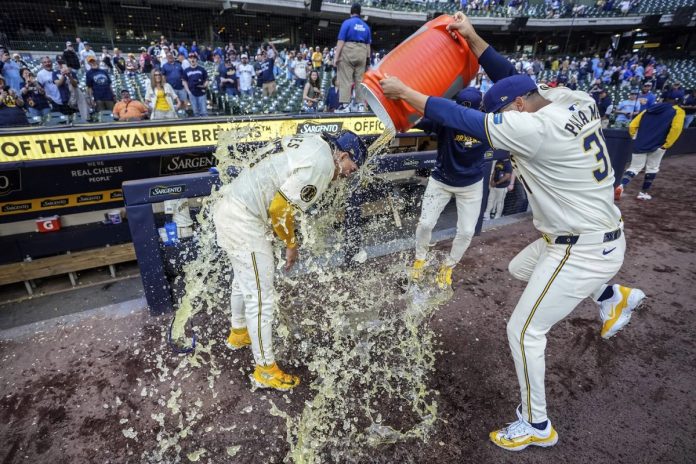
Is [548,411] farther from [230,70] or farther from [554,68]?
[554,68]

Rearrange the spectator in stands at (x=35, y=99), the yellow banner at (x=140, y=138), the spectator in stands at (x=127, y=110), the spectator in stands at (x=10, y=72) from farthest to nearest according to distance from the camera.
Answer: the spectator in stands at (x=10, y=72) → the spectator in stands at (x=35, y=99) → the spectator in stands at (x=127, y=110) → the yellow banner at (x=140, y=138)

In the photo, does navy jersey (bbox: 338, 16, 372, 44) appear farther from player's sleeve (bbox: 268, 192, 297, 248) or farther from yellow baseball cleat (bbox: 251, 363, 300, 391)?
yellow baseball cleat (bbox: 251, 363, 300, 391)

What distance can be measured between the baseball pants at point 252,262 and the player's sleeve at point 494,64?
198 centimetres

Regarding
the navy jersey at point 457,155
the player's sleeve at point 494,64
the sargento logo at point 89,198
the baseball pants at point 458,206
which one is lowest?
the sargento logo at point 89,198

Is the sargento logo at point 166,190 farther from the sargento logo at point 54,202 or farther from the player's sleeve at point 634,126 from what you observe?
the player's sleeve at point 634,126

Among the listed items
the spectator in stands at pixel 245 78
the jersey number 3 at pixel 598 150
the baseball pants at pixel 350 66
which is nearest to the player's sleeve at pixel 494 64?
the jersey number 3 at pixel 598 150

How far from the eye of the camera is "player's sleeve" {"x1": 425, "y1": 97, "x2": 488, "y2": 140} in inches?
79.1

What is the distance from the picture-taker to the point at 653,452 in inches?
92.5

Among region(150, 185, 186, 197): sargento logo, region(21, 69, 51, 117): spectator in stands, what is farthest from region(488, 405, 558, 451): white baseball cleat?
region(21, 69, 51, 117): spectator in stands

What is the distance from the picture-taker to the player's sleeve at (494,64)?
2693mm

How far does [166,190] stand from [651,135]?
28.0ft

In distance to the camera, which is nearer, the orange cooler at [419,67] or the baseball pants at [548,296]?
the baseball pants at [548,296]

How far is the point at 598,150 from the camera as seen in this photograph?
6.77 feet

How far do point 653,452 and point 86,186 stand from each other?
7.58m
